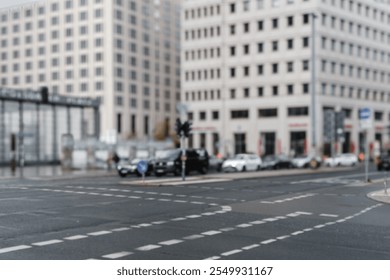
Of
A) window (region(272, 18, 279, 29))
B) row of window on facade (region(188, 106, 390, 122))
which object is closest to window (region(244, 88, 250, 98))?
row of window on facade (region(188, 106, 390, 122))

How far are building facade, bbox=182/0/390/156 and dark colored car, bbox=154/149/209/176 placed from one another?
35062mm

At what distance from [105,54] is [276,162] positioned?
54932 mm

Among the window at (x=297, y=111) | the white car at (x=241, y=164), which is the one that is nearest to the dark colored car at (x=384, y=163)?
the white car at (x=241, y=164)

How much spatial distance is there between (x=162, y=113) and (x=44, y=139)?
5479 centimetres

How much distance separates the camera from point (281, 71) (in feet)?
276

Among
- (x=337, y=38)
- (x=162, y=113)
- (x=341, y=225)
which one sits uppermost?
(x=337, y=38)

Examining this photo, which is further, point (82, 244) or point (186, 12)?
point (186, 12)

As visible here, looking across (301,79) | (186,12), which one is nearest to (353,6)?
(301,79)

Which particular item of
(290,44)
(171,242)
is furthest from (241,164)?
(290,44)

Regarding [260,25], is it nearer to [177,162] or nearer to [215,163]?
[215,163]

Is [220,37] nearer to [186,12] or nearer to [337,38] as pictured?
[186,12]

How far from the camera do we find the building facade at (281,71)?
81.9 meters

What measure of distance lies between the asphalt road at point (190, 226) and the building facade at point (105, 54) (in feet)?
270

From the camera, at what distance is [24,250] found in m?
10.1
